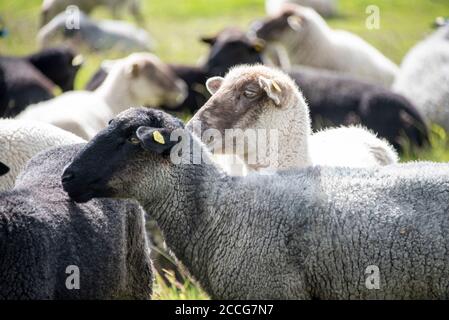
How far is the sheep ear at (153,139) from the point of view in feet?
17.0

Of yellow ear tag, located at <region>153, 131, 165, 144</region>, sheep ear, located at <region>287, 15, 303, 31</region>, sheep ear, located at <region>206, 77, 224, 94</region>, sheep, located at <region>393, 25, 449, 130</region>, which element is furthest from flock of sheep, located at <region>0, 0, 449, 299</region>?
sheep ear, located at <region>287, 15, 303, 31</region>

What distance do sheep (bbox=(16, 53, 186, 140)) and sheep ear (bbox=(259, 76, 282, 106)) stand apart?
2.69 m

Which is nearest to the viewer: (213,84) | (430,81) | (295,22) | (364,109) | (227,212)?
(227,212)

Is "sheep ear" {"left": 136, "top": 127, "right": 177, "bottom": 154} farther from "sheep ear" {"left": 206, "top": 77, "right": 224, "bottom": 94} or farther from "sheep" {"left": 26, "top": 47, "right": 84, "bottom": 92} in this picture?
"sheep" {"left": 26, "top": 47, "right": 84, "bottom": 92}

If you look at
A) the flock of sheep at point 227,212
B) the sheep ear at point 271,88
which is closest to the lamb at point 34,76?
the flock of sheep at point 227,212

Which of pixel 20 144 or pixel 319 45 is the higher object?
pixel 20 144

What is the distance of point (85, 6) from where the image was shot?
64.7 ft

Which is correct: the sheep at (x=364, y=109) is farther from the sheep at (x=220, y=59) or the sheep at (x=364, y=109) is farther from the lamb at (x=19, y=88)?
the lamb at (x=19, y=88)

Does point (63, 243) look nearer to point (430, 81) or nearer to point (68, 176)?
point (68, 176)

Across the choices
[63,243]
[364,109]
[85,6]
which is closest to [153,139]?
[63,243]

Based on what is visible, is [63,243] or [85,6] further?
[85,6]

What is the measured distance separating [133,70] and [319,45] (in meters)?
3.62

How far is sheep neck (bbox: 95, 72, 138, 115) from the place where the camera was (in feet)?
33.7

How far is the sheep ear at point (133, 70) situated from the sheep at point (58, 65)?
209 centimetres
